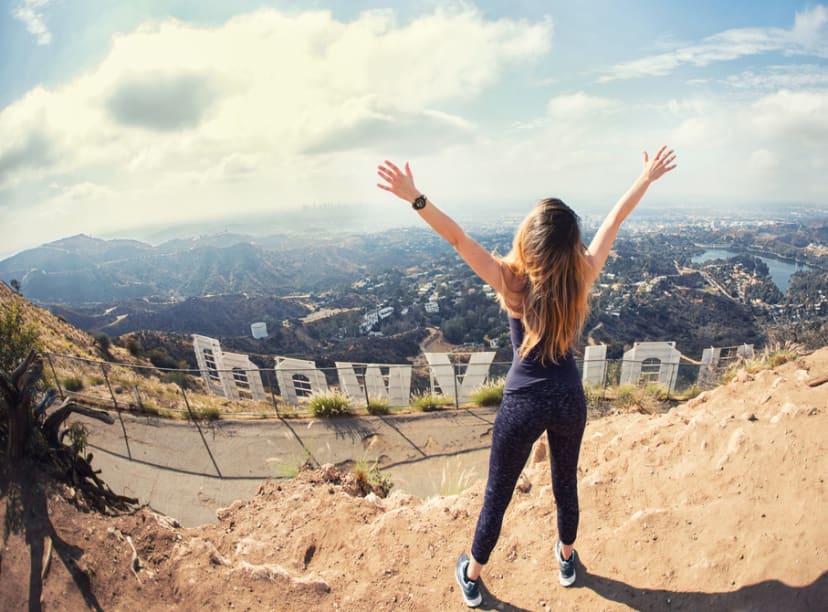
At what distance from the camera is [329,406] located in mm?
6777

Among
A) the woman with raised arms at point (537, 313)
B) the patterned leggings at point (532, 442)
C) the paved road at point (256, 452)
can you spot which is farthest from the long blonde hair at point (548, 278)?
the paved road at point (256, 452)

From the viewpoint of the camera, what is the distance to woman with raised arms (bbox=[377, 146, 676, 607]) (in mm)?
1634

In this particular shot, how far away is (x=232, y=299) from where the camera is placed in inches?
3248

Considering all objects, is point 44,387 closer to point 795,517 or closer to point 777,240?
point 795,517

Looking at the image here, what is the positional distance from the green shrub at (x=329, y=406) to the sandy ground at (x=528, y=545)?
3286 millimetres

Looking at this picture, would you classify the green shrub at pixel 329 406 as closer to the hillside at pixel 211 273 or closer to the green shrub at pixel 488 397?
the green shrub at pixel 488 397

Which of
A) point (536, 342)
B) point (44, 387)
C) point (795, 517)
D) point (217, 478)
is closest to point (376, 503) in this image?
point (536, 342)

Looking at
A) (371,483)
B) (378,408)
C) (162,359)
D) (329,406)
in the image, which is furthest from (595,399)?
(162,359)

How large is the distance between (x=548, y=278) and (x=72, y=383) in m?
10.3

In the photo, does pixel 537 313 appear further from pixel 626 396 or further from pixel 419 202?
pixel 626 396

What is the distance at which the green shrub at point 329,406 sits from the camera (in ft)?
22.1

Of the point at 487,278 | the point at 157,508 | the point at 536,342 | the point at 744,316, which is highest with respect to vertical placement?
the point at 487,278

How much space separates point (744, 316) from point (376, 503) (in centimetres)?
5491

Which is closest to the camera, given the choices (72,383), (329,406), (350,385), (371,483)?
(371,483)
